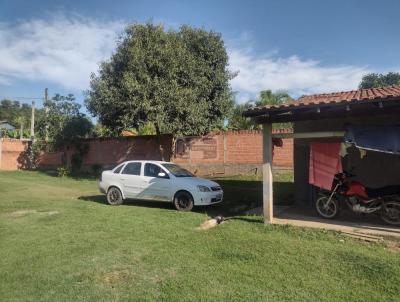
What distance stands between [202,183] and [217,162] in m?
9.89

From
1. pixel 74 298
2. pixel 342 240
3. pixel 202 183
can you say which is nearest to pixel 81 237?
pixel 74 298

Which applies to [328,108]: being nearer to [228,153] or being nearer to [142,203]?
[142,203]

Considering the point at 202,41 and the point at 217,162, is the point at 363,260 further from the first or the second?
the point at 202,41

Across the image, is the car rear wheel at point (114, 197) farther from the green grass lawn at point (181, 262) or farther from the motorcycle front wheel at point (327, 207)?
the motorcycle front wheel at point (327, 207)

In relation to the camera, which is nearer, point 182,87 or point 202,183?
point 202,183

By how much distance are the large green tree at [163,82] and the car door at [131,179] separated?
6119 millimetres

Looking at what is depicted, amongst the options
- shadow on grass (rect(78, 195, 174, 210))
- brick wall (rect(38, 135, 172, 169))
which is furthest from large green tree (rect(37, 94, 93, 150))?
shadow on grass (rect(78, 195, 174, 210))

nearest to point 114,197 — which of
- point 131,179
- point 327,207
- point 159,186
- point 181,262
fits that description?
point 131,179

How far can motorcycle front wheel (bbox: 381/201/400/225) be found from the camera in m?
8.97

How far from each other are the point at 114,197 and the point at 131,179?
91cm

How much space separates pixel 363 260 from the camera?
6.75 meters

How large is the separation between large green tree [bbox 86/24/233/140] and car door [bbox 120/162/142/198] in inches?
241

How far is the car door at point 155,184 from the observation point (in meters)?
12.2

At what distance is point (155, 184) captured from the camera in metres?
12.4
